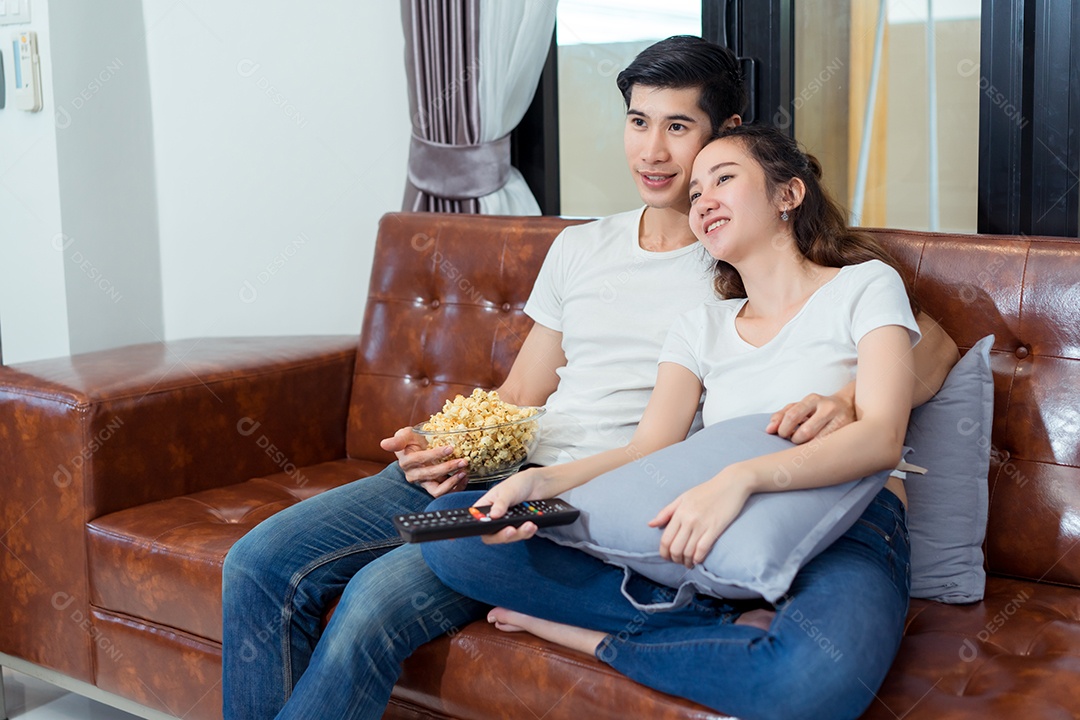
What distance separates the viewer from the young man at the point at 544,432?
4.87ft

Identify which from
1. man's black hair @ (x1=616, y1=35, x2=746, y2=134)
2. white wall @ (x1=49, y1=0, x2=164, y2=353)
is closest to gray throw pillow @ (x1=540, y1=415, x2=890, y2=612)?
man's black hair @ (x1=616, y1=35, x2=746, y2=134)

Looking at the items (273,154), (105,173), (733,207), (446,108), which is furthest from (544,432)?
(105,173)

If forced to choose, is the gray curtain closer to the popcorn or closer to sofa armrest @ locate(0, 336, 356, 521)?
sofa armrest @ locate(0, 336, 356, 521)

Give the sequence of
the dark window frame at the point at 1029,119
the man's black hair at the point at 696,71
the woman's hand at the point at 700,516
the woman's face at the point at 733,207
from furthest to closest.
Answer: the dark window frame at the point at 1029,119
the man's black hair at the point at 696,71
the woman's face at the point at 733,207
the woman's hand at the point at 700,516

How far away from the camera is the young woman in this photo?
124 centimetres

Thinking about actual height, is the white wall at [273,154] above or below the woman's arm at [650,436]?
above

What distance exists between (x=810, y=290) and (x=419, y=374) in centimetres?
96

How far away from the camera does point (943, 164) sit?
2330 millimetres

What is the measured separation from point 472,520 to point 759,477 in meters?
0.37

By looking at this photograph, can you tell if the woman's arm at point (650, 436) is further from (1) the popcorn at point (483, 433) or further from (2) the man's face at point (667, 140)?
(2) the man's face at point (667, 140)

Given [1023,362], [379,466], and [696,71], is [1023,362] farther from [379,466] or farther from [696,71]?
[379,466]

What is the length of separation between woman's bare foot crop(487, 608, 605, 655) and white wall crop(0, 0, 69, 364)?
2037 millimetres

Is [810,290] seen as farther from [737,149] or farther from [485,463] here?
[485,463]

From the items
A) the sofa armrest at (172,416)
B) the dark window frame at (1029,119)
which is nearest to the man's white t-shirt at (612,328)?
the sofa armrest at (172,416)
